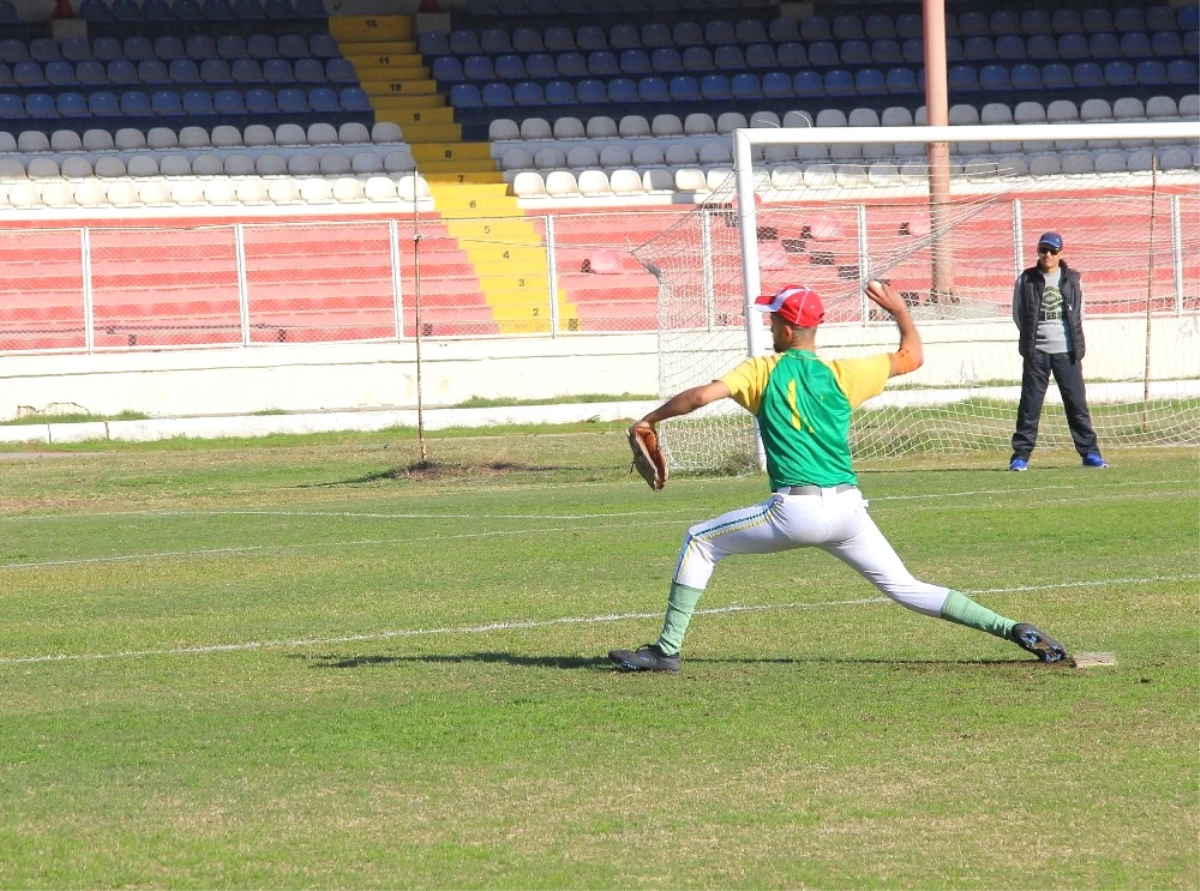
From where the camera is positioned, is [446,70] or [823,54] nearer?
[446,70]

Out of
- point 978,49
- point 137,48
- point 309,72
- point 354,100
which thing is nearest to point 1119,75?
point 978,49

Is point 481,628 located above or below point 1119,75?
below

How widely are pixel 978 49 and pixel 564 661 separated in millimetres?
28301

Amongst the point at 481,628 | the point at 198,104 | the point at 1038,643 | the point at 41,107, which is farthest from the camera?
the point at 198,104

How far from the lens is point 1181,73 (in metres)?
33.4

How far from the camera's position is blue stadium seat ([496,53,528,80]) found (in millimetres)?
33344

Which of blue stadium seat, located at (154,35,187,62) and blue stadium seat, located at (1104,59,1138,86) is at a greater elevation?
blue stadium seat, located at (154,35,187,62)

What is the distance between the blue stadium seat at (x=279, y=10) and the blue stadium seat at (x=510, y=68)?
4310 millimetres

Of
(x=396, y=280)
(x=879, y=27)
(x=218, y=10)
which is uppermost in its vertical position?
(x=218, y=10)

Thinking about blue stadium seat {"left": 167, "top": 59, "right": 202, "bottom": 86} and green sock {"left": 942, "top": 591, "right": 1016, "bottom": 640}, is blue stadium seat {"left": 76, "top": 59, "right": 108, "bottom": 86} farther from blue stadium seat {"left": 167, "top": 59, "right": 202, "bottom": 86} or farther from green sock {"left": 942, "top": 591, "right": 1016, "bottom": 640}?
green sock {"left": 942, "top": 591, "right": 1016, "bottom": 640}

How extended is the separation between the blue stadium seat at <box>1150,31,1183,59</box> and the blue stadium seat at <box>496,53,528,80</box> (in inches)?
477

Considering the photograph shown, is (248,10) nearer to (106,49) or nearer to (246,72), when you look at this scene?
(246,72)

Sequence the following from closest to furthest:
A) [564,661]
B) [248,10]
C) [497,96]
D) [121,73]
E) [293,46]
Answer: [564,661]
[497,96]
[121,73]
[293,46]
[248,10]

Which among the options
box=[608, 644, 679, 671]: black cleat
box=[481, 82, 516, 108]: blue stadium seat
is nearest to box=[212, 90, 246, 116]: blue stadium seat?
box=[481, 82, 516, 108]: blue stadium seat
